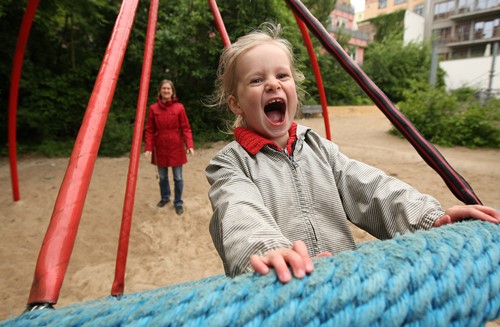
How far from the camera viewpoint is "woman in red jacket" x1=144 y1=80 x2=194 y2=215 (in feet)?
10.5

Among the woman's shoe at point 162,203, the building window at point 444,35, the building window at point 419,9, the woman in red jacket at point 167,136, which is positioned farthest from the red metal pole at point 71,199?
the building window at point 419,9

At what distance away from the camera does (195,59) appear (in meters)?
7.07

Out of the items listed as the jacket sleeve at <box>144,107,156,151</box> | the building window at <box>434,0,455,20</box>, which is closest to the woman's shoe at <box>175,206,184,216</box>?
the jacket sleeve at <box>144,107,156,151</box>

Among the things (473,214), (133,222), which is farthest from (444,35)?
(473,214)

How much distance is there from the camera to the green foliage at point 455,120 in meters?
6.09

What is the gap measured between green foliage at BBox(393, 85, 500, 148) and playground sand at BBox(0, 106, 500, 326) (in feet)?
1.60

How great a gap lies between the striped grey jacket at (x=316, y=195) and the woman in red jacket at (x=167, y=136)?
236 centimetres

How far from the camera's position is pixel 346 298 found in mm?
252

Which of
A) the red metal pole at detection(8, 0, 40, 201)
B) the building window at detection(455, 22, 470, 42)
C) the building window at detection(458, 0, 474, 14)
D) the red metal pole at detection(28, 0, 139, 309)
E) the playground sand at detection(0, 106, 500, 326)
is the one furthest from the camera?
the building window at detection(455, 22, 470, 42)

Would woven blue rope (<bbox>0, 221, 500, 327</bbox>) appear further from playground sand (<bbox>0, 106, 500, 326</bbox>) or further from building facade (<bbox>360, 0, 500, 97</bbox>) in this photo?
building facade (<bbox>360, 0, 500, 97</bbox>)

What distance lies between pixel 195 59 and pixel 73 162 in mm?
6990

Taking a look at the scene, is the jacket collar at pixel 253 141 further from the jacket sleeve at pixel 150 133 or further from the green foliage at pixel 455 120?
the green foliage at pixel 455 120

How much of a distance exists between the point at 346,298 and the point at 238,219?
355 mm

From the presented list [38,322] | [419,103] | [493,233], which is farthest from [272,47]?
[419,103]
